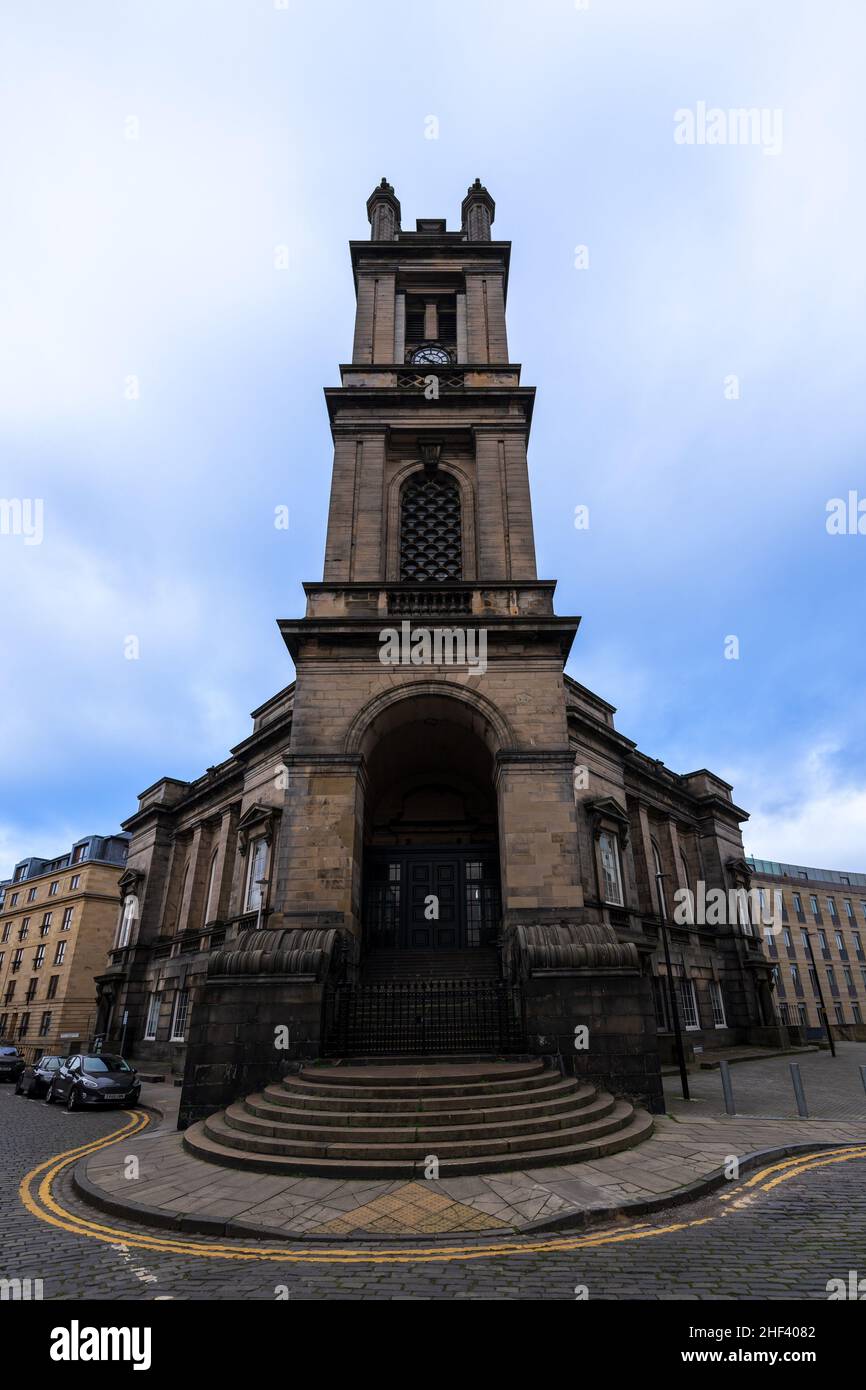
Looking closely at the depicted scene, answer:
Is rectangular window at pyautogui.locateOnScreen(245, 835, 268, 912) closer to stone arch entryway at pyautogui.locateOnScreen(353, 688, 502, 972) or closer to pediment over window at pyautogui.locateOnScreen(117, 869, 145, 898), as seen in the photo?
stone arch entryway at pyautogui.locateOnScreen(353, 688, 502, 972)

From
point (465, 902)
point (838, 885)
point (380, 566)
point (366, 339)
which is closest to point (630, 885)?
point (465, 902)

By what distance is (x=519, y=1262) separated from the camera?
5.24 m

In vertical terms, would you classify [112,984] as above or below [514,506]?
below

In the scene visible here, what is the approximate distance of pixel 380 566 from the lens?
1895 cm

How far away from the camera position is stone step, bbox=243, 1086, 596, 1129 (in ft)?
28.1

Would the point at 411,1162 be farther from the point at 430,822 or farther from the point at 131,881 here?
the point at 131,881

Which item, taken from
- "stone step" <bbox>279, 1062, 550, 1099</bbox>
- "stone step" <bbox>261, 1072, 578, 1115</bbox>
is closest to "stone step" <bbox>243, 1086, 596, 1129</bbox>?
"stone step" <bbox>261, 1072, 578, 1115</bbox>

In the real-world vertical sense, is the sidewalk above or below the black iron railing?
below

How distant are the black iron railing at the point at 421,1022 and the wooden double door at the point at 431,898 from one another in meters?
4.05

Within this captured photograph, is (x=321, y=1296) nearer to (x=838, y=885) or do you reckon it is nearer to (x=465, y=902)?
(x=465, y=902)

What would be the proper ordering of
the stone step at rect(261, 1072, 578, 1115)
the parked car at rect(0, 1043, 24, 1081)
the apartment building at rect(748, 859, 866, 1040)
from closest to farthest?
the stone step at rect(261, 1072, 578, 1115) → the parked car at rect(0, 1043, 24, 1081) → the apartment building at rect(748, 859, 866, 1040)

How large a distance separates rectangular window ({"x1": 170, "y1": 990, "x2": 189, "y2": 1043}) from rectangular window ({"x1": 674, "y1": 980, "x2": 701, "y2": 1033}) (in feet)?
64.0

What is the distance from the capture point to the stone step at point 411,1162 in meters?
7.47
